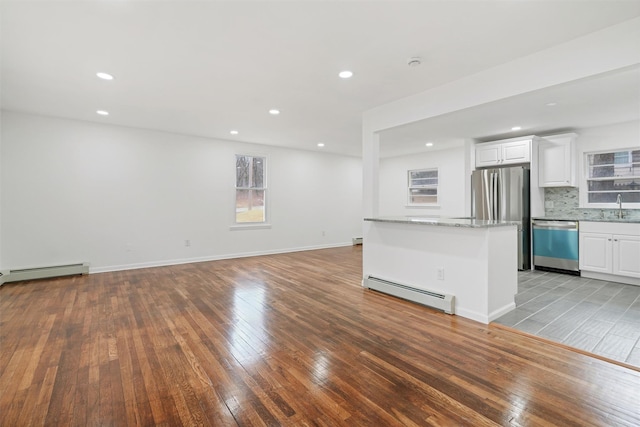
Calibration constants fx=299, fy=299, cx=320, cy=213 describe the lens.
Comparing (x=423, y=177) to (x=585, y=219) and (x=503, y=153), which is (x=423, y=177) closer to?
(x=503, y=153)

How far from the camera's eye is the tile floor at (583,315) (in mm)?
2482

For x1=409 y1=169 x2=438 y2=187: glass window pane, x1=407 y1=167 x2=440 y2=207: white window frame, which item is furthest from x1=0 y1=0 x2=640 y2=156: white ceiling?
x1=409 y1=169 x2=438 y2=187: glass window pane

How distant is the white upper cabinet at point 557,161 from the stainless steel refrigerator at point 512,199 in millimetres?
315

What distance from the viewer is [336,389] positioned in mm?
1880

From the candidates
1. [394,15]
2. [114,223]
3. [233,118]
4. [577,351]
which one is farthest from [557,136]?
[114,223]

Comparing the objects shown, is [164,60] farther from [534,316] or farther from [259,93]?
[534,316]

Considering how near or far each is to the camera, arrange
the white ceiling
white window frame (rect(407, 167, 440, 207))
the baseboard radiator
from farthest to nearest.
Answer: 1. white window frame (rect(407, 167, 440, 207))
2. the baseboard radiator
3. the white ceiling

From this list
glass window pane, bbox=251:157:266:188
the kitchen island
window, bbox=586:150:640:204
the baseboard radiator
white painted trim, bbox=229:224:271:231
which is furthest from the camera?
glass window pane, bbox=251:157:266:188

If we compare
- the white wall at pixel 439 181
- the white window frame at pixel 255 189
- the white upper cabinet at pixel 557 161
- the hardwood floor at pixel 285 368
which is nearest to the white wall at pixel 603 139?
the white upper cabinet at pixel 557 161

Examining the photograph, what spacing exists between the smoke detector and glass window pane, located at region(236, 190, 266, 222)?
4787 millimetres

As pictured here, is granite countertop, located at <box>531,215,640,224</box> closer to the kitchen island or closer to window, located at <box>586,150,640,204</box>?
A: window, located at <box>586,150,640,204</box>

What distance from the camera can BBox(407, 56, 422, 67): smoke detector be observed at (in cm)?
278

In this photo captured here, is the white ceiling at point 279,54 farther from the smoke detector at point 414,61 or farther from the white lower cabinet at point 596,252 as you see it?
the white lower cabinet at point 596,252

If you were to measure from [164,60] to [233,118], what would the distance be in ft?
6.46
